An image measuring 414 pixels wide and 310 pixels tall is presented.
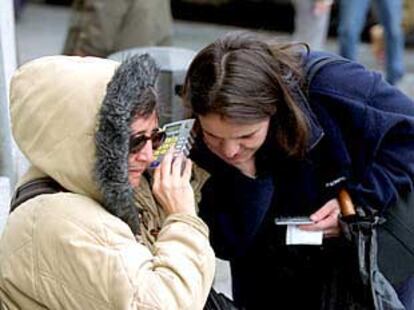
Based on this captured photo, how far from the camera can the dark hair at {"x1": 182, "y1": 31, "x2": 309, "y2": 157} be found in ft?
8.98

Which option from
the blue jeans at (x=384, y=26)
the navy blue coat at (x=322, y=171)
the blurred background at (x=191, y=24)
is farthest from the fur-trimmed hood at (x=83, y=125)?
the blue jeans at (x=384, y=26)

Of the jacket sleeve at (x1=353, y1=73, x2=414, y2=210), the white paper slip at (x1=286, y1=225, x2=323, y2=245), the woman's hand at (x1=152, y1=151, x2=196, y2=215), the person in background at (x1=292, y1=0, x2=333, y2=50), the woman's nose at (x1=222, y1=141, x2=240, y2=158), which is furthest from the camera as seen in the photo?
the person in background at (x1=292, y1=0, x2=333, y2=50)

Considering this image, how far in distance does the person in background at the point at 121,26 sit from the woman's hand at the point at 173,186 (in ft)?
9.65

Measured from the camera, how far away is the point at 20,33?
862 cm

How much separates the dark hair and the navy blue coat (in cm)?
5

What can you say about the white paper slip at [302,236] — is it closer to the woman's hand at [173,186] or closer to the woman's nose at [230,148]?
the woman's nose at [230,148]

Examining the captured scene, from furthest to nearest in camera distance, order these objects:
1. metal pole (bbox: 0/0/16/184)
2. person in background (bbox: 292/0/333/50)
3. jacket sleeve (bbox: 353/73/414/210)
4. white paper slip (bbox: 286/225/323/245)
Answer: person in background (bbox: 292/0/333/50) → metal pole (bbox: 0/0/16/184) → white paper slip (bbox: 286/225/323/245) → jacket sleeve (bbox: 353/73/414/210)

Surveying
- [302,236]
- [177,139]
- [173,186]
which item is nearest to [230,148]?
[177,139]

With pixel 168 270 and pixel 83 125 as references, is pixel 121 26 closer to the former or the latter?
pixel 83 125

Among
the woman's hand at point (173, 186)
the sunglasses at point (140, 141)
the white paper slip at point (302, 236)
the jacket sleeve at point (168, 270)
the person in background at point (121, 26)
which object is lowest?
the person in background at point (121, 26)

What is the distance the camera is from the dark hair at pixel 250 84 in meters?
2.74

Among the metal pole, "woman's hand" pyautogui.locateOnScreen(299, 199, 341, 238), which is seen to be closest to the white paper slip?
"woman's hand" pyautogui.locateOnScreen(299, 199, 341, 238)

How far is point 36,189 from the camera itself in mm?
2498

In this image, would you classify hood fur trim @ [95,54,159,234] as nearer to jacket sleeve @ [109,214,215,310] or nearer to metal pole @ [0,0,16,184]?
jacket sleeve @ [109,214,215,310]
